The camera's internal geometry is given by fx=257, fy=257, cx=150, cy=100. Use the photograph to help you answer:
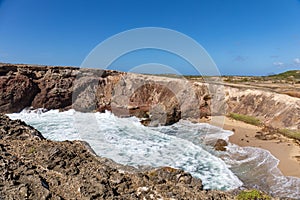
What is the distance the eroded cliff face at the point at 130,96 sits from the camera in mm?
25500

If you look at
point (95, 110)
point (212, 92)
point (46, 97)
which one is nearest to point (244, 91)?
point (212, 92)

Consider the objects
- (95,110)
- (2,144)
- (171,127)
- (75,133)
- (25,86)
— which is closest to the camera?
(2,144)

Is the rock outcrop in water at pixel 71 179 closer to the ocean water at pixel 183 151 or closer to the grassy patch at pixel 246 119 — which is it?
the ocean water at pixel 183 151

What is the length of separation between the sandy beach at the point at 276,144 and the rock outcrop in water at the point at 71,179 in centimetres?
969

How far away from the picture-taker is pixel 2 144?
6.44 metres

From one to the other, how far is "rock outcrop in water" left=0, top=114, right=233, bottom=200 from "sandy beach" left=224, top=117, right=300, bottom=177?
31.8ft

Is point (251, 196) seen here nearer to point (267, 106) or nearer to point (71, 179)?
point (71, 179)

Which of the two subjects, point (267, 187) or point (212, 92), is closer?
point (267, 187)

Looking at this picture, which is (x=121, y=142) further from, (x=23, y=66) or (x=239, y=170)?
(x=23, y=66)

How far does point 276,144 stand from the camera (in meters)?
17.4

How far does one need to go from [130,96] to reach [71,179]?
29727mm

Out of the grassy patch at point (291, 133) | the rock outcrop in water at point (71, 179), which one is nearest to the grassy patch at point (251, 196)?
the rock outcrop in water at point (71, 179)

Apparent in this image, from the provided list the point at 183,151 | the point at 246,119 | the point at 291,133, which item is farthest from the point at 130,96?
the point at 291,133

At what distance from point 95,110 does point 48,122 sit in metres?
8.45
